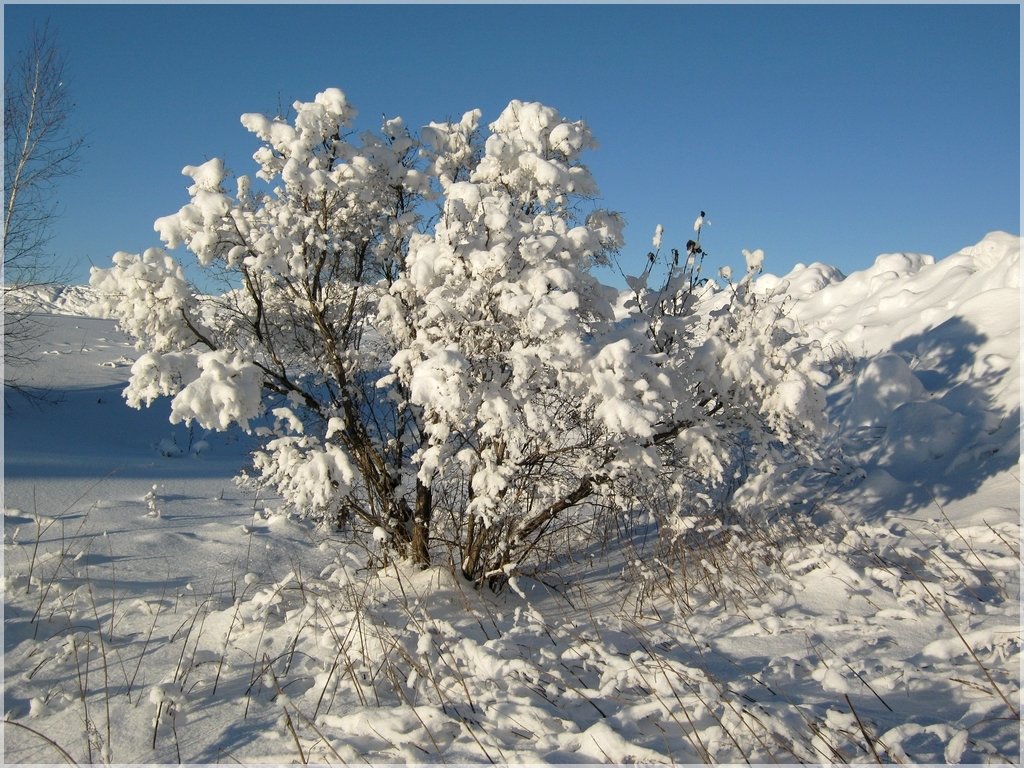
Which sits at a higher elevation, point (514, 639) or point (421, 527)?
point (421, 527)

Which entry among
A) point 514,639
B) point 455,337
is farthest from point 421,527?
point 455,337

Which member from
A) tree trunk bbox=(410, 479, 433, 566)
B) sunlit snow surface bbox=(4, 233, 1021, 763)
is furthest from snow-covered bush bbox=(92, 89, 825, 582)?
sunlit snow surface bbox=(4, 233, 1021, 763)

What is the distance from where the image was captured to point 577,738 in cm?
278

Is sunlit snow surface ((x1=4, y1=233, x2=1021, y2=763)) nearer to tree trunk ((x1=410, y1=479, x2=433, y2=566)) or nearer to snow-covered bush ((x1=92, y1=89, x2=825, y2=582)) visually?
tree trunk ((x1=410, y1=479, x2=433, y2=566))

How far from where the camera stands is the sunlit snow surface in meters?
2.82

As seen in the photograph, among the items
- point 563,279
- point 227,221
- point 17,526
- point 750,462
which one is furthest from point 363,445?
point 750,462

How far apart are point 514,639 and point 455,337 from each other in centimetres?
206

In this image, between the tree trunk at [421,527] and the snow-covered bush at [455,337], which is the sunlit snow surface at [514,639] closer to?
the tree trunk at [421,527]

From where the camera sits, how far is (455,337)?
14.0 ft

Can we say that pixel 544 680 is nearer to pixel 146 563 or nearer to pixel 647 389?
pixel 647 389

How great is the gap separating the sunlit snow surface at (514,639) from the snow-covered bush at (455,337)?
747 millimetres

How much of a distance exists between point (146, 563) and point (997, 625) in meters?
6.02

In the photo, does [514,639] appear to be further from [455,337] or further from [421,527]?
[455,337]

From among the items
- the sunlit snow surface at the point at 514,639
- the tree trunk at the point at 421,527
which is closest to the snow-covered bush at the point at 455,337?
the tree trunk at the point at 421,527
